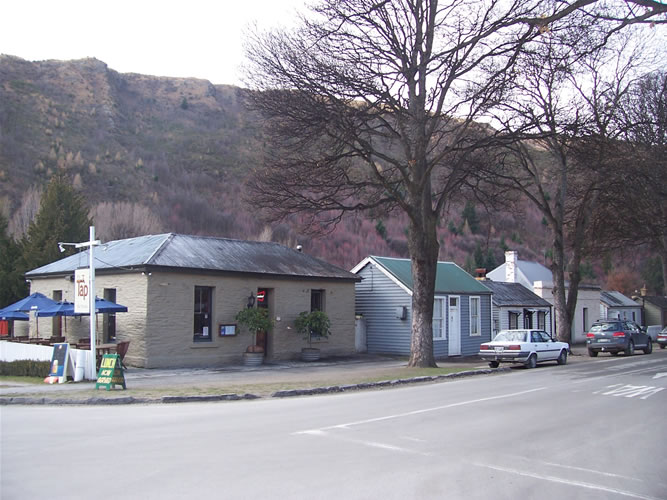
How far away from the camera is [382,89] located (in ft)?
69.5

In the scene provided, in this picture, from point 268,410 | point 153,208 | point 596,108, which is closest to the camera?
point 268,410

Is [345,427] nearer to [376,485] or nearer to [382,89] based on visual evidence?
[376,485]

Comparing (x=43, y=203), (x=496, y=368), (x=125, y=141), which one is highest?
(x=125, y=141)

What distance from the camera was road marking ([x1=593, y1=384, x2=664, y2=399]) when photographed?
1486cm

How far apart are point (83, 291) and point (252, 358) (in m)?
7.76

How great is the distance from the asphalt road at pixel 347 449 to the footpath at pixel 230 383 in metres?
0.73

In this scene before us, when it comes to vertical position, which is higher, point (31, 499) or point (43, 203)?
point (43, 203)

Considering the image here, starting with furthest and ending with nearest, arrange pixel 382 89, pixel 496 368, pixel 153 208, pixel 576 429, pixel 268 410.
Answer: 1. pixel 153 208
2. pixel 496 368
3. pixel 382 89
4. pixel 268 410
5. pixel 576 429

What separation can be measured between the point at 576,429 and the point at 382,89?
13.8m

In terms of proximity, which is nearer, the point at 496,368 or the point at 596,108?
the point at 496,368

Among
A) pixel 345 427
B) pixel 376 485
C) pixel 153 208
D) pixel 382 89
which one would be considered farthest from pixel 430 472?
pixel 153 208

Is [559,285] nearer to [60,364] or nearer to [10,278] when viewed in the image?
[60,364]

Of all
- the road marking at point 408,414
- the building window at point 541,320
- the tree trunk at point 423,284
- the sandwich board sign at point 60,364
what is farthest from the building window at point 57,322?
the building window at point 541,320

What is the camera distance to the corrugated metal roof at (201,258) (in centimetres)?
2308
